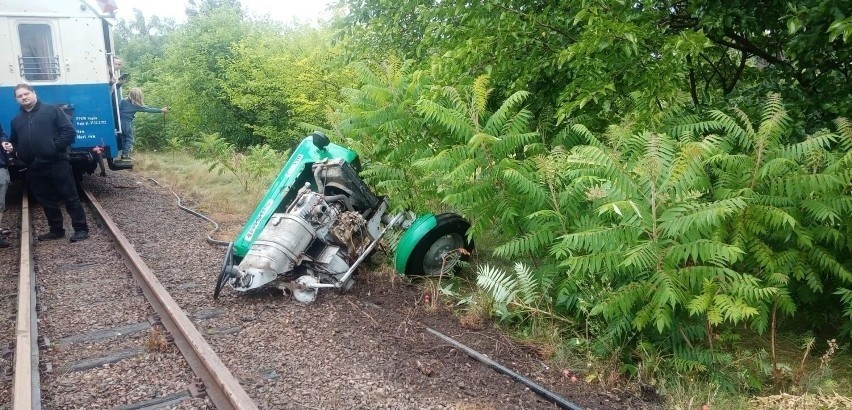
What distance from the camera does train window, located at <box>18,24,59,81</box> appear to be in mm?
10758

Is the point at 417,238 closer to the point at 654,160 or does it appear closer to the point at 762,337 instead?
A: the point at 654,160

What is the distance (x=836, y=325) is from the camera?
16.5 ft

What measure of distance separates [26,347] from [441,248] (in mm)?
3789

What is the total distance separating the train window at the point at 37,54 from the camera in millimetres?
10758

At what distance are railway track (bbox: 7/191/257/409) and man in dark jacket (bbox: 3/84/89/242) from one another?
1.28 m

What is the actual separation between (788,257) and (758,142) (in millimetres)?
819

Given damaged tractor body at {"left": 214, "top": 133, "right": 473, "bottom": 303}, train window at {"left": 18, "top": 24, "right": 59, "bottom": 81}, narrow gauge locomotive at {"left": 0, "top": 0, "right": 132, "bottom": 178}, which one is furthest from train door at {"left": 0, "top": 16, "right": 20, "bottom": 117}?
damaged tractor body at {"left": 214, "top": 133, "right": 473, "bottom": 303}

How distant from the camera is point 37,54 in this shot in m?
10.9

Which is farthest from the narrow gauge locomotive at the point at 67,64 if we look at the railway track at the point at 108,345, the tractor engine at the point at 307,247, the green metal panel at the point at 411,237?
the green metal panel at the point at 411,237

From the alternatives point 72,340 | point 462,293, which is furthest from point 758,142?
point 72,340

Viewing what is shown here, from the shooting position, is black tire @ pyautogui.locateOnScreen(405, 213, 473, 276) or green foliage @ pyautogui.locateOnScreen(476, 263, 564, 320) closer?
green foliage @ pyautogui.locateOnScreen(476, 263, 564, 320)

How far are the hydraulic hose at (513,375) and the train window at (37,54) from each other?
959 cm

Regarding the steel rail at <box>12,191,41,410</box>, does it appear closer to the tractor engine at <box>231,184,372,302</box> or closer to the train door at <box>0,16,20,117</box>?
the tractor engine at <box>231,184,372,302</box>

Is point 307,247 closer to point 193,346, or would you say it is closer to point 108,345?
point 193,346
